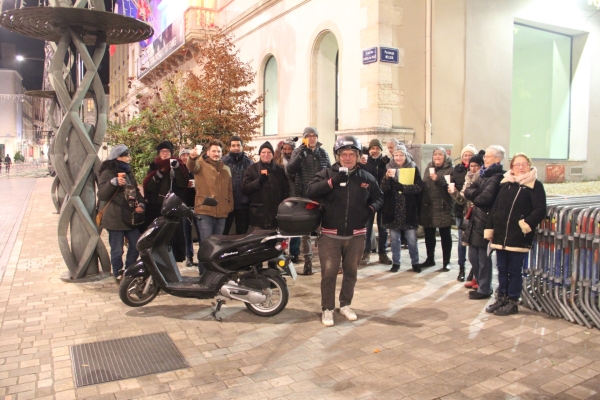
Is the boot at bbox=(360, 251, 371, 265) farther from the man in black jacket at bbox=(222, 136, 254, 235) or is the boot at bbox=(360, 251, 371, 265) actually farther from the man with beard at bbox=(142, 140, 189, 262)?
the man with beard at bbox=(142, 140, 189, 262)

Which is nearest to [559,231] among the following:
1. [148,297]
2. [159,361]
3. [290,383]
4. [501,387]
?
[501,387]

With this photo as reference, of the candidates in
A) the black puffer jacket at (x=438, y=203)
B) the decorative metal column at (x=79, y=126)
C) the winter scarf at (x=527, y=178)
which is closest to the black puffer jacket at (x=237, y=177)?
the decorative metal column at (x=79, y=126)

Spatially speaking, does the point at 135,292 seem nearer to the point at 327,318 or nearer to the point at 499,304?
the point at 327,318

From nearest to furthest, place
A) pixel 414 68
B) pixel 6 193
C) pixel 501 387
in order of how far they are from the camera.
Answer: pixel 501 387 → pixel 414 68 → pixel 6 193

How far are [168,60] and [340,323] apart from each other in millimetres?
19948

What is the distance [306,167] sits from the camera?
23.4 feet

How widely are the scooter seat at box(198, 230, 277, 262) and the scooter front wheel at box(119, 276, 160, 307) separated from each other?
744 mm

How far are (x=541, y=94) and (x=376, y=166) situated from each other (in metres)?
8.40

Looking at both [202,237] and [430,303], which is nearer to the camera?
[430,303]

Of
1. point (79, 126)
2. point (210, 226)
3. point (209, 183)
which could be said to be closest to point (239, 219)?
point (210, 226)

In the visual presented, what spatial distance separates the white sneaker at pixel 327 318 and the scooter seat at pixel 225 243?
980 millimetres

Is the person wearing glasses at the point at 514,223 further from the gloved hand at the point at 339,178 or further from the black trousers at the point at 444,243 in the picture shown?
the black trousers at the point at 444,243

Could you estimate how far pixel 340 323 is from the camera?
5246 millimetres

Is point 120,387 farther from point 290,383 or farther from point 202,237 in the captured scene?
point 202,237
